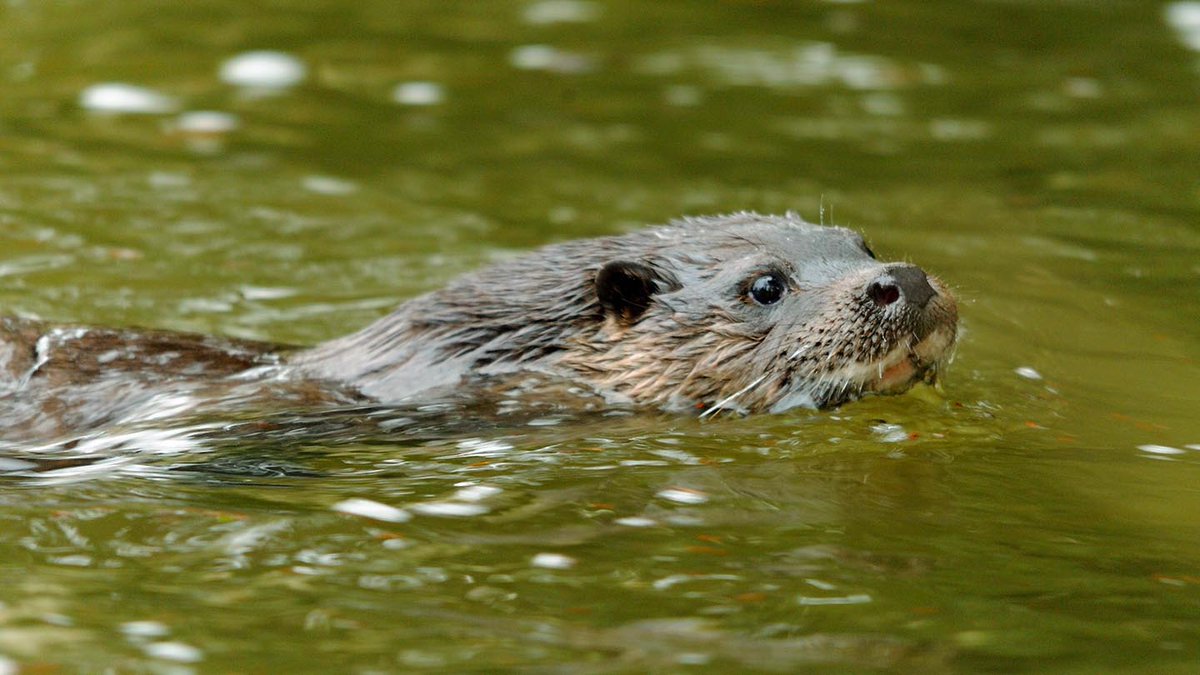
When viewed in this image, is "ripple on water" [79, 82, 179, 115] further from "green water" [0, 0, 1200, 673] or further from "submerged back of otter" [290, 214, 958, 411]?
"submerged back of otter" [290, 214, 958, 411]

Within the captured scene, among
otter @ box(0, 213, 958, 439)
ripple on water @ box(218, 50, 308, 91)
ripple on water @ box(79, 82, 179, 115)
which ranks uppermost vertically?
ripple on water @ box(218, 50, 308, 91)

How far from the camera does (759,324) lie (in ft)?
19.2

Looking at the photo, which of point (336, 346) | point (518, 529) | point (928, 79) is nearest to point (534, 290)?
point (336, 346)

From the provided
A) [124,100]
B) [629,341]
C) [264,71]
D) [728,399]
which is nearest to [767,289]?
[728,399]

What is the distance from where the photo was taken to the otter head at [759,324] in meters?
5.68

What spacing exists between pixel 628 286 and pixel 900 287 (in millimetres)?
974

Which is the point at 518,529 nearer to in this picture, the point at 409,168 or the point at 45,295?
the point at 45,295

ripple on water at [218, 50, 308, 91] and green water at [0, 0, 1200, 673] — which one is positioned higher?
ripple on water at [218, 50, 308, 91]

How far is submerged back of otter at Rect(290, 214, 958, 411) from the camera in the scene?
225 inches

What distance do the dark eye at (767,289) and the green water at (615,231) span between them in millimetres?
438

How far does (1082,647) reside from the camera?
12.8ft

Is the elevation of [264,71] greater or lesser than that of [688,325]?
greater

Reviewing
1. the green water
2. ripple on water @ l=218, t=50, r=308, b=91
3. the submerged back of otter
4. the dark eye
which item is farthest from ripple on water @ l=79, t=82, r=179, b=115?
the dark eye

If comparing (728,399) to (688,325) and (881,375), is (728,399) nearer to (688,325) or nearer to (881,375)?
(688,325)
